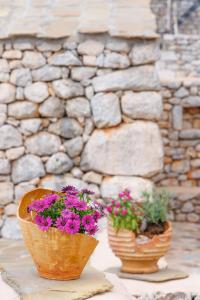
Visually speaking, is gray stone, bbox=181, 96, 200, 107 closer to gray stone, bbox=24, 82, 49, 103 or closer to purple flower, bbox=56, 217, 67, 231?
gray stone, bbox=24, 82, 49, 103

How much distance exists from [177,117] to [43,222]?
23.2 ft

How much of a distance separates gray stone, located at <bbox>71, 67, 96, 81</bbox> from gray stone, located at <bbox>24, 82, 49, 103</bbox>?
0.95 feet

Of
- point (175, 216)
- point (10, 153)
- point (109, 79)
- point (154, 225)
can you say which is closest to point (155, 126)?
point (109, 79)

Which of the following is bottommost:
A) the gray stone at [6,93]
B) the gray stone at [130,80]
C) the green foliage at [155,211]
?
the green foliage at [155,211]

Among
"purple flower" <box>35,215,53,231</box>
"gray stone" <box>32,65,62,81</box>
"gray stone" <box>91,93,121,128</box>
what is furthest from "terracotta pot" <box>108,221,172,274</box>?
"purple flower" <box>35,215,53,231</box>

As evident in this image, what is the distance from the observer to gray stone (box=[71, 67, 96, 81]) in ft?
17.5

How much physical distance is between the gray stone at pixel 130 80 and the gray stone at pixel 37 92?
516 millimetres

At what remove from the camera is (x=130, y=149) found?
522 cm

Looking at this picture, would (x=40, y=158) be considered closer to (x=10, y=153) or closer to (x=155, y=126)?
(x=10, y=153)

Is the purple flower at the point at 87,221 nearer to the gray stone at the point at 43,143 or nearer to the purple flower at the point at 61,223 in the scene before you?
the purple flower at the point at 61,223

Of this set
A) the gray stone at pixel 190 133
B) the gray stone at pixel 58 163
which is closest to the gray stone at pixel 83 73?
the gray stone at pixel 58 163

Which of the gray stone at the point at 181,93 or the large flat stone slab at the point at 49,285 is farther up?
the gray stone at the point at 181,93

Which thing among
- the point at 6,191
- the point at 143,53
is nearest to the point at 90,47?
the point at 143,53

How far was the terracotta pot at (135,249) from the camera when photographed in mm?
4633
